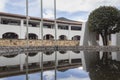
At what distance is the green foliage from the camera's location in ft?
135

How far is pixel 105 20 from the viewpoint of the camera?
4103 cm

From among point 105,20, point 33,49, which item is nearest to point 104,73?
point 33,49

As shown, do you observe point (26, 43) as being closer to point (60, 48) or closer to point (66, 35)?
point (60, 48)

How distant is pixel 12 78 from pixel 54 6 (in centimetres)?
3174

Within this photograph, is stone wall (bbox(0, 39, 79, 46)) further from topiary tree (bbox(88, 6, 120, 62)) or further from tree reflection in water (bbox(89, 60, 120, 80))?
tree reflection in water (bbox(89, 60, 120, 80))

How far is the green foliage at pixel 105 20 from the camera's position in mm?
41125

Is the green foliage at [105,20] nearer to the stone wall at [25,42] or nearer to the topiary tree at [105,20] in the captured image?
the topiary tree at [105,20]

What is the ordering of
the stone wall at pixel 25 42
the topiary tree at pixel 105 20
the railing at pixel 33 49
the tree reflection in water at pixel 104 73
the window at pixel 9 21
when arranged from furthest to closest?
the window at pixel 9 21, the topiary tree at pixel 105 20, the stone wall at pixel 25 42, the railing at pixel 33 49, the tree reflection in water at pixel 104 73

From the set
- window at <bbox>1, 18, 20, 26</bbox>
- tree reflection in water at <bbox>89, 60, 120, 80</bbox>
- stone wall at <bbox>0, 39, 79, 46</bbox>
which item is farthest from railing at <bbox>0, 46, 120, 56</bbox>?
tree reflection in water at <bbox>89, 60, 120, 80</bbox>

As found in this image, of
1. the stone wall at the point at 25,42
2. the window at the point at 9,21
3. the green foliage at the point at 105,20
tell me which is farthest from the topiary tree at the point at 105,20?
the window at the point at 9,21

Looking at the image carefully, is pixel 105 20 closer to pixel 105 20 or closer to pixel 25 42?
pixel 105 20

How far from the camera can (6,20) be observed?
49.2 metres

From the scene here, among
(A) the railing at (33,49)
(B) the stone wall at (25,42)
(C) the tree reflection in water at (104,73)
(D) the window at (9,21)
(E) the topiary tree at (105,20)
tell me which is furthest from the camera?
(D) the window at (9,21)

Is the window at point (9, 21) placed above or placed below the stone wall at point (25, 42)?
above
